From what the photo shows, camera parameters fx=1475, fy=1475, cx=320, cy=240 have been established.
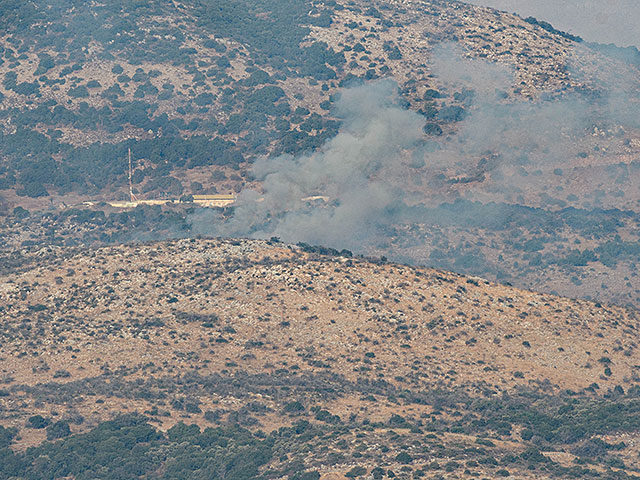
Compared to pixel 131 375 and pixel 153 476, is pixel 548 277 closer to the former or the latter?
pixel 131 375

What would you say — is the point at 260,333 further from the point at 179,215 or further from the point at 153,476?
the point at 179,215

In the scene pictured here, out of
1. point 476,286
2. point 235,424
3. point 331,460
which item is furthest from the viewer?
point 476,286

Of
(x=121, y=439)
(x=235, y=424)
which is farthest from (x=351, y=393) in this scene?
(x=121, y=439)

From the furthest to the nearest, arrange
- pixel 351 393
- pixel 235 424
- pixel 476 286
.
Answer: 1. pixel 476 286
2. pixel 351 393
3. pixel 235 424

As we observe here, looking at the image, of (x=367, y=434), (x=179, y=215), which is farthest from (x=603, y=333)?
(x=179, y=215)

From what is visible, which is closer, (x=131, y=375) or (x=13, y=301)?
(x=131, y=375)

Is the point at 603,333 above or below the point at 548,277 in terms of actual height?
above
